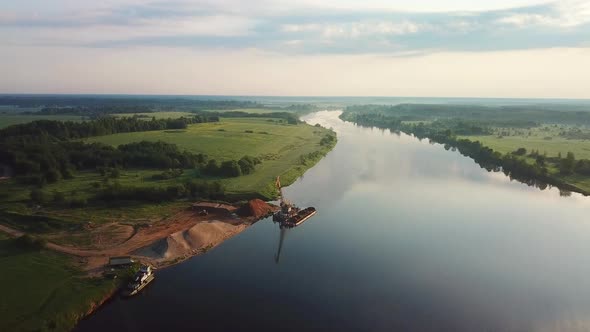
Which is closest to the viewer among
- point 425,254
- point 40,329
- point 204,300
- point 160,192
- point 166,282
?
point 40,329

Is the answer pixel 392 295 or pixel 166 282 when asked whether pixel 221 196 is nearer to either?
pixel 166 282

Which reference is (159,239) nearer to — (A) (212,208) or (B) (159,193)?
(A) (212,208)

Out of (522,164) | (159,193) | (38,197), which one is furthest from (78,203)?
(522,164)

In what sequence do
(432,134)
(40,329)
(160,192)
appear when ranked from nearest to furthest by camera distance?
(40,329) → (160,192) → (432,134)

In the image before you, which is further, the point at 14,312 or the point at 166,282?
the point at 166,282

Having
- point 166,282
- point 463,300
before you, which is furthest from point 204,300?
point 463,300

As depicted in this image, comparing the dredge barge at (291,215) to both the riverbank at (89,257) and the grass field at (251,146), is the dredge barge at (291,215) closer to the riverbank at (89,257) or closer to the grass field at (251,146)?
the riverbank at (89,257)
